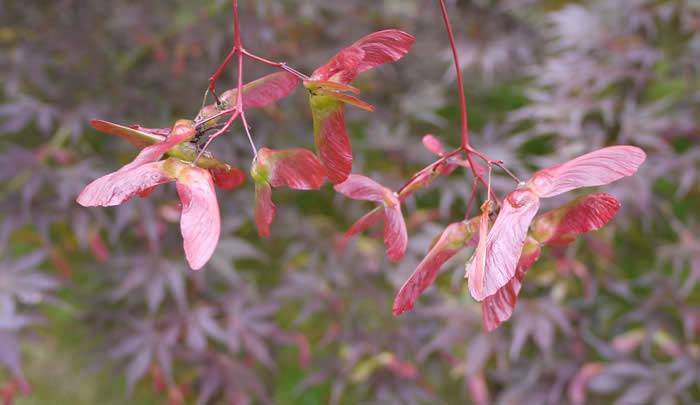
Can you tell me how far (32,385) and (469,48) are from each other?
1.27m

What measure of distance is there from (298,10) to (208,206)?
1379 mm

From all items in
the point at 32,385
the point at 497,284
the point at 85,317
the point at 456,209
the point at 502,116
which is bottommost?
the point at 32,385

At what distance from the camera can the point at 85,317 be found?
54.9 inches

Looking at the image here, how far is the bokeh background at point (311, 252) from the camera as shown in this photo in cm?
132

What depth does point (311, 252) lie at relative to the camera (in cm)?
148

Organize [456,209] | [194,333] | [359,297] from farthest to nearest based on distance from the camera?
[456,209]
[359,297]
[194,333]

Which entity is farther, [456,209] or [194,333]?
[456,209]

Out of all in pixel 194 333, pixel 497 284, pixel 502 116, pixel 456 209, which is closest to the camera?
pixel 497 284

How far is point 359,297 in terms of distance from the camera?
1.45 m

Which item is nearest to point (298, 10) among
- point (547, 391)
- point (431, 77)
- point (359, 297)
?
point (431, 77)

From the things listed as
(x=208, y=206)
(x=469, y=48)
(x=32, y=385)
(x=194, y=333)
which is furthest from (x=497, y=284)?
(x=32, y=385)

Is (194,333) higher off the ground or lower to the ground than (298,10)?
lower

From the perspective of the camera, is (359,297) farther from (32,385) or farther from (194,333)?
(32,385)

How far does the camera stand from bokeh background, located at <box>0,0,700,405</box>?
4.32 ft
